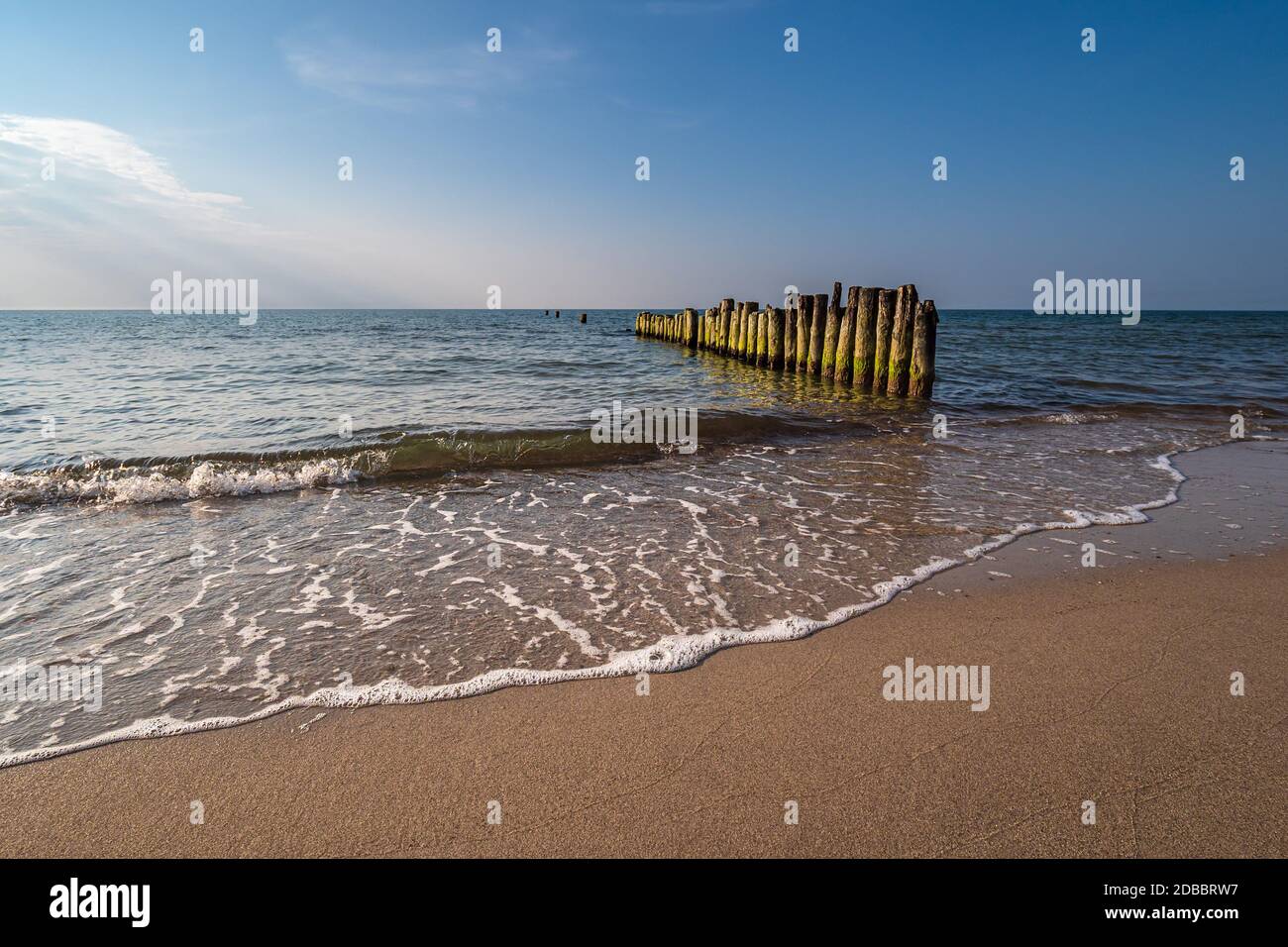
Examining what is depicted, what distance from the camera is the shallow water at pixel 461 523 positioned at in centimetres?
391

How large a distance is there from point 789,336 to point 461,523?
Answer: 51.8 ft

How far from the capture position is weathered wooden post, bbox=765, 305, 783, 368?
805 inches

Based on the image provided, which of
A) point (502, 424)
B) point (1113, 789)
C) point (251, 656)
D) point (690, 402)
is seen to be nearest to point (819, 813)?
point (1113, 789)

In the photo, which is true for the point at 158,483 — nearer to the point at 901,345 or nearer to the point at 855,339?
the point at 901,345

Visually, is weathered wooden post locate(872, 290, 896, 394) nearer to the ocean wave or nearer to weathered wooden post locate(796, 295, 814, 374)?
weathered wooden post locate(796, 295, 814, 374)

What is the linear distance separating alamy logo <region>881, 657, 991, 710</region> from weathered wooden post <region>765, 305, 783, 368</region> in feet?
58.1

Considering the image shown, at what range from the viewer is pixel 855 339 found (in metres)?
16.4

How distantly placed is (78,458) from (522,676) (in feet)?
28.7

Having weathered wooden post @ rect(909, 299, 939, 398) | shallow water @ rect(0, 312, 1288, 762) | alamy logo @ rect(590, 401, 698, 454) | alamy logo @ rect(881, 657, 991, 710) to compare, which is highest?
weathered wooden post @ rect(909, 299, 939, 398)

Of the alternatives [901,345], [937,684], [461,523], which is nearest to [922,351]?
[901,345]
